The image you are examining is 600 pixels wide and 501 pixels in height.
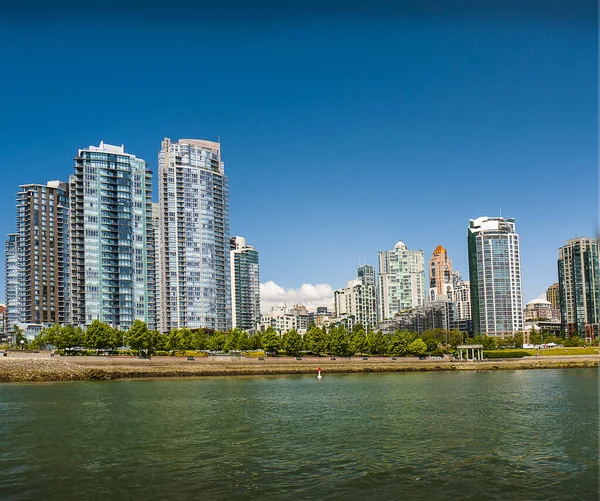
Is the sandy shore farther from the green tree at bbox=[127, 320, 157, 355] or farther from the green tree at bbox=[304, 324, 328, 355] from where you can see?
the green tree at bbox=[304, 324, 328, 355]

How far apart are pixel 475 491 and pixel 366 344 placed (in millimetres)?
144903

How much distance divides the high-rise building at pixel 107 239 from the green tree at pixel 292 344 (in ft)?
161

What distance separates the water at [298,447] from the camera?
30.4 meters

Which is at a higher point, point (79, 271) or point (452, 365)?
point (79, 271)

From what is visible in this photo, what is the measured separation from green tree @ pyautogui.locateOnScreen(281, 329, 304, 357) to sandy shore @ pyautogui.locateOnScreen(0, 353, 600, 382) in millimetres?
14033

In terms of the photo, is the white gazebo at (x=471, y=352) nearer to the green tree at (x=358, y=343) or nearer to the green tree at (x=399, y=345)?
the green tree at (x=399, y=345)

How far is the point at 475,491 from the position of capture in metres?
29.8

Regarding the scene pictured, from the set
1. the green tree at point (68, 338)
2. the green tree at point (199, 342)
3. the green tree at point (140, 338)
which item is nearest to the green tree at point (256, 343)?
the green tree at point (199, 342)

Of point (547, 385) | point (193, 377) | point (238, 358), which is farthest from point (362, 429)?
point (238, 358)

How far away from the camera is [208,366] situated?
125m

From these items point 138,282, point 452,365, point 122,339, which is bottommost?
point 452,365

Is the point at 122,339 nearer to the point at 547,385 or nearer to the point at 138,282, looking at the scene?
the point at 138,282

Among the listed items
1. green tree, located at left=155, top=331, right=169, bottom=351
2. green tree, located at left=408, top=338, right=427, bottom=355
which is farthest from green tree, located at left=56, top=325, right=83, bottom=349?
green tree, located at left=408, top=338, right=427, bottom=355

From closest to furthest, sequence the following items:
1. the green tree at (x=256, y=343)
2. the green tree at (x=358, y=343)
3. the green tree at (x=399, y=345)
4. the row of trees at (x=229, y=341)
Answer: the row of trees at (x=229, y=341)
the green tree at (x=358, y=343)
the green tree at (x=256, y=343)
the green tree at (x=399, y=345)
